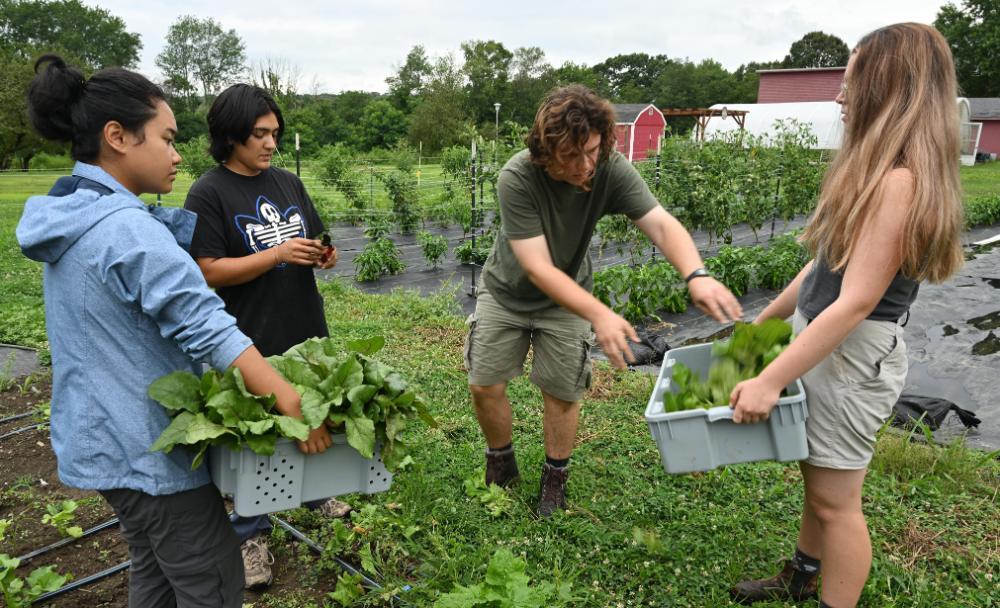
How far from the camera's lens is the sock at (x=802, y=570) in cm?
231

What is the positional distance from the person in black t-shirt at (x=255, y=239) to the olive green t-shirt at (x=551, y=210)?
692 millimetres

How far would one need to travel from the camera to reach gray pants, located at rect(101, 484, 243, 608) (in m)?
1.62

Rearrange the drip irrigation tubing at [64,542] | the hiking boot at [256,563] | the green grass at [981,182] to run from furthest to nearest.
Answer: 1. the green grass at [981,182]
2. the drip irrigation tubing at [64,542]
3. the hiking boot at [256,563]

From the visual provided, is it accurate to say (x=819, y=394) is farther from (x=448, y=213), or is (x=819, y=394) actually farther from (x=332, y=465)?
(x=448, y=213)

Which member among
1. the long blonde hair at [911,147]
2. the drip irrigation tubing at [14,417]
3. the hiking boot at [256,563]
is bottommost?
the hiking boot at [256,563]

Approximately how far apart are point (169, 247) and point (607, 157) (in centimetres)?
157

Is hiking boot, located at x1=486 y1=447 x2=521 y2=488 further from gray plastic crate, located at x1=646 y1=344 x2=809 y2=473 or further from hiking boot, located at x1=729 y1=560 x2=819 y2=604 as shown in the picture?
gray plastic crate, located at x1=646 y1=344 x2=809 y2=473

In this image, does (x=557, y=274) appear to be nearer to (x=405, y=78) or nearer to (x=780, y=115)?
(x=780, y=115)

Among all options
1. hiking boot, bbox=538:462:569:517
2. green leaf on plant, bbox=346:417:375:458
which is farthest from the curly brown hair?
hiking boot, bbox=538:462:569:517

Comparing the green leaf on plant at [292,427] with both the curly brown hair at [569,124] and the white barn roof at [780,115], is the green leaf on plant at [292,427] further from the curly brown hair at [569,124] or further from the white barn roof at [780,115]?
the white barn roof at [780,115]

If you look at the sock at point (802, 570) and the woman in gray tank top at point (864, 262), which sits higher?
the woman in gray tank top at point (864, 262)

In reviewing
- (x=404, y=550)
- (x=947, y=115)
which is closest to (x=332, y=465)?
(x=404, y=550)

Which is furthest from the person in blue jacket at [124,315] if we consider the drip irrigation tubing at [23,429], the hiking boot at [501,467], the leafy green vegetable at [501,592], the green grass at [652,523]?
the drip irrigation tubing at [23,429]

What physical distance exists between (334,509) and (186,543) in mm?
1265
